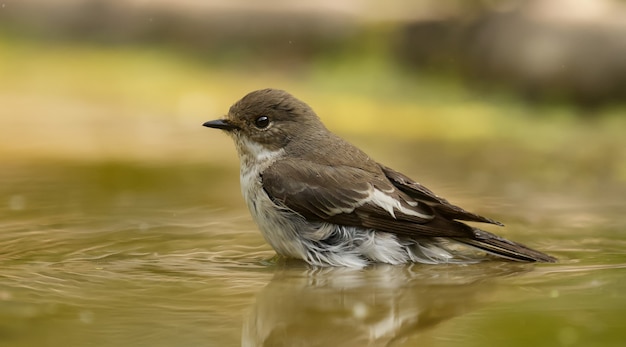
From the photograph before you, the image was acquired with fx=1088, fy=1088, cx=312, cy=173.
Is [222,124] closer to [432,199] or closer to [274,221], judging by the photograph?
[274,221]

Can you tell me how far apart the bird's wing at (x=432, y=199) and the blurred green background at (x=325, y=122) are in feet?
0.89

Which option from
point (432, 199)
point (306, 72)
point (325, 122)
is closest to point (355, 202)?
point (432, 199)

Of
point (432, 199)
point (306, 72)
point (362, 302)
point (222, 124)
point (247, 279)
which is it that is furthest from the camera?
point (306, 72)

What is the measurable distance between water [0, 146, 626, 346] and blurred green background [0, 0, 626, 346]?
18mm

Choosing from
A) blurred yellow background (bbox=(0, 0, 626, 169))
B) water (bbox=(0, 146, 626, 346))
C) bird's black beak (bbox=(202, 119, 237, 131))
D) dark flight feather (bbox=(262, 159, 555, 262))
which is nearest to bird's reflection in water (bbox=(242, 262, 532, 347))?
water (bbox=(0, 146, 626, 346))

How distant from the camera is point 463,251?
608 centimetres

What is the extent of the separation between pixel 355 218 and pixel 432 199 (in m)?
0.45

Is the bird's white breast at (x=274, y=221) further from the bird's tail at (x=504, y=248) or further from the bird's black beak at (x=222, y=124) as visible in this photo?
the bird's tail at (x=504, y=248)

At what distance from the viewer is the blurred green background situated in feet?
15.0

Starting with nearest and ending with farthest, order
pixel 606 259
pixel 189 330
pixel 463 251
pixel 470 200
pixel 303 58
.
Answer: pixel 189 330 < pixel 606 259 < pixel 463 251 < pixel 470 200 < pixel 303 58

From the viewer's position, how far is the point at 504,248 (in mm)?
5641

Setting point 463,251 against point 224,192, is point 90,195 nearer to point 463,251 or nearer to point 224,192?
point 224,192

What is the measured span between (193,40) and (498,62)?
12.3 ft

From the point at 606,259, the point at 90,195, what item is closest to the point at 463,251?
the point at 606,259
